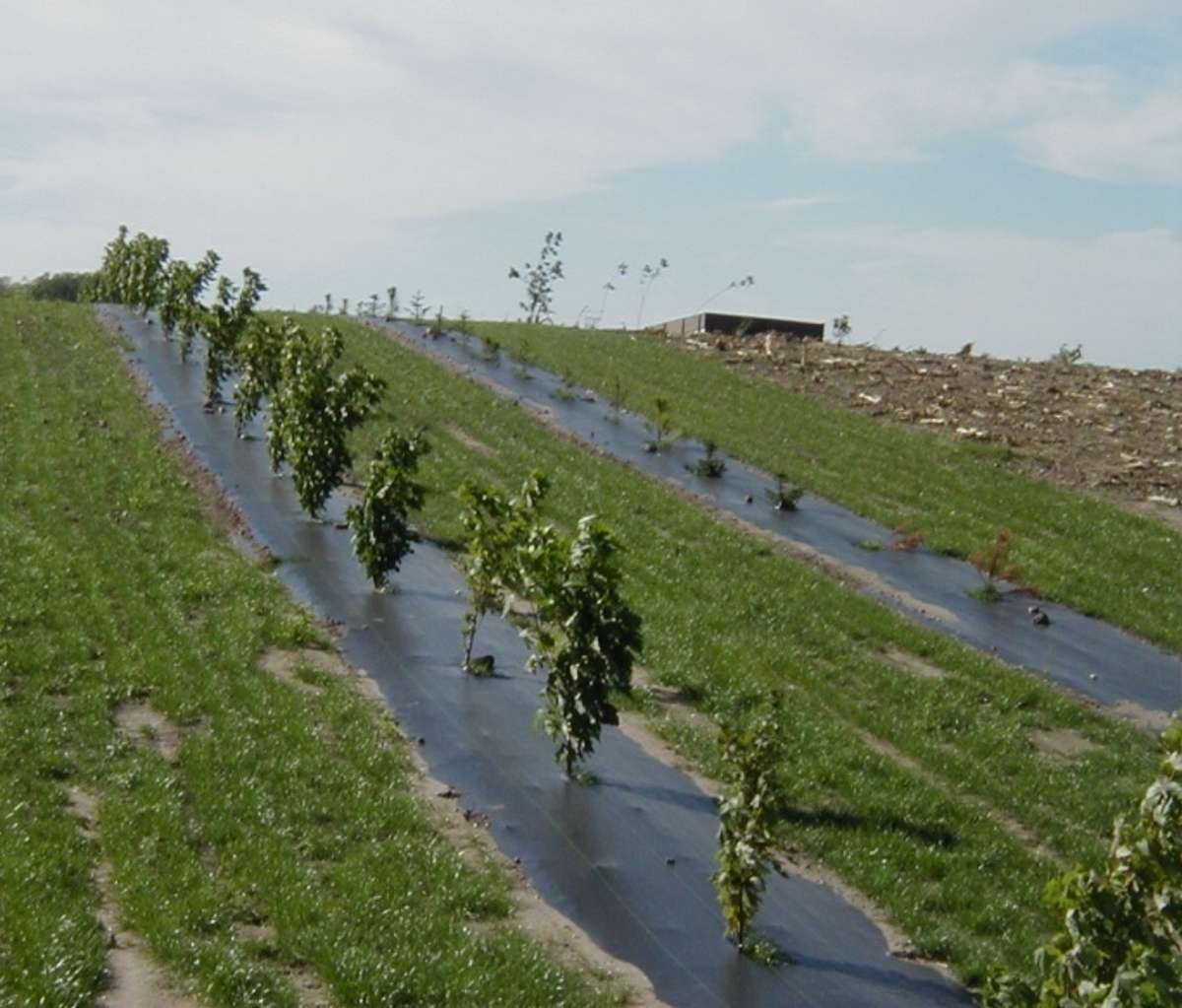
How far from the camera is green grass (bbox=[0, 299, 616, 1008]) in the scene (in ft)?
27.0

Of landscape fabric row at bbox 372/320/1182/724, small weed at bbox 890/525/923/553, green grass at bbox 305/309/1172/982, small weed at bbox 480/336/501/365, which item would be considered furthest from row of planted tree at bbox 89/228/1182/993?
small weed at bbox 480/336/501/365

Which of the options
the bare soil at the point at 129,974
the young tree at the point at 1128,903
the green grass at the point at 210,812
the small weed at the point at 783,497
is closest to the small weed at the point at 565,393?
the small weed at the point at 783,497

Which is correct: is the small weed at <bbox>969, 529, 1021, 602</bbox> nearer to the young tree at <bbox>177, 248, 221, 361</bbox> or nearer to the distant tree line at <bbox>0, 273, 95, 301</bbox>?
the young tree at <bbox>177, 248, 221, 361</bbox>

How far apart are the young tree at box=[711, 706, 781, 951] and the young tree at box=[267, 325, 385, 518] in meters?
10.4

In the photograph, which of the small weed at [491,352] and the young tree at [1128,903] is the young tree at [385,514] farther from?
the small weed at [491,352]

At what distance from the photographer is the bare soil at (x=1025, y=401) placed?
23609 mm

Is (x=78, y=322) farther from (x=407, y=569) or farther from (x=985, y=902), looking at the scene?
(x=985, y=902)

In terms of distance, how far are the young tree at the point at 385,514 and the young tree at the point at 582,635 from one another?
4.72 meters

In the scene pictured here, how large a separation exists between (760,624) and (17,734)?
281 inches

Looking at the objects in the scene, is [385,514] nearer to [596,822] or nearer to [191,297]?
[596,822]

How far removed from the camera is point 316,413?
18969mm

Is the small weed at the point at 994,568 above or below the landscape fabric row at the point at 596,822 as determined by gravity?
above

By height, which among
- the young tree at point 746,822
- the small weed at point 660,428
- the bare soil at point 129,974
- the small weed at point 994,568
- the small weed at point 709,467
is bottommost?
the bare soil at point 129,974

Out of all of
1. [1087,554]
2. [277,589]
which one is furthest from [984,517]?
[277,589]
